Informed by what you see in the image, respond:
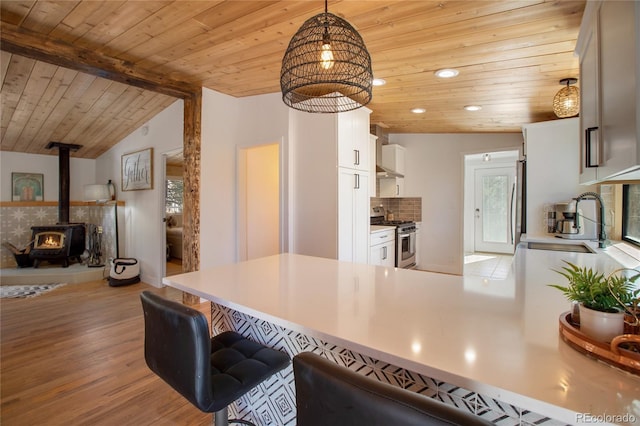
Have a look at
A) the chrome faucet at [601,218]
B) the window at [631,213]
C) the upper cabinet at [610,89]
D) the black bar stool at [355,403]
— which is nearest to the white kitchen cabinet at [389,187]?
the chrome faucet at [601,218]

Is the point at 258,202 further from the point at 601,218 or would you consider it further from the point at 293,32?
the point at 601,218

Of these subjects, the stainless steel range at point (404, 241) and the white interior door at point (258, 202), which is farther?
the stainless steel range at point (404, 241)

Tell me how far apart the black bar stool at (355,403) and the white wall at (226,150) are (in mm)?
2841

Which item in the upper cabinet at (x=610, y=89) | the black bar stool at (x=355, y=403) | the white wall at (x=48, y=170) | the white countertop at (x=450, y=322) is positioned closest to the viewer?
the black bar stool at (x=355, y=403)

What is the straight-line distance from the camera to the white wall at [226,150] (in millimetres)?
3537

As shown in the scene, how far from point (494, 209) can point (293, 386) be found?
741 cm

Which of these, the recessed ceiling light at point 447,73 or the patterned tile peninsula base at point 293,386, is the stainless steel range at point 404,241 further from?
the patterned tile peninsula base at point 293,386

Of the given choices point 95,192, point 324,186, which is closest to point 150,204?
point 95,192

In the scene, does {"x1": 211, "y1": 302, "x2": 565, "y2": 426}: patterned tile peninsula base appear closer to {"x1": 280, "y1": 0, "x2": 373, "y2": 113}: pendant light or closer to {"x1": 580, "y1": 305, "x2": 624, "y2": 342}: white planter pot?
Answer: {"x1": 580, "y1": 305, "x2": 624, "y2": 342}: white planter pot

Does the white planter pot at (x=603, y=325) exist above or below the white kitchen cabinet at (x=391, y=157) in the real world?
below

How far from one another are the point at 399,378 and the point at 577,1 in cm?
213

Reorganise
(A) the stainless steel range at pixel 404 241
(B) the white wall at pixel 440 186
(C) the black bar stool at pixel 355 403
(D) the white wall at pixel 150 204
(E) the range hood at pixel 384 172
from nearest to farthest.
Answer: (C) the black bar stool at pixel 355 403 < (D) the white wall at pixel 150 204 < (A) the stainless steel range at pixel 404 241 < (E) the range hood at pixel 384 172 < (B) the white wall at pixel 440 186

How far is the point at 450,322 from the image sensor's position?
947mm

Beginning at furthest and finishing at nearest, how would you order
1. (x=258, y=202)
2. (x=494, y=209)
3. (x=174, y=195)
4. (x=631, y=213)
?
(x=494, y=209), (x=174, y=195), (x=258, y=202), (x=631, y=213)
